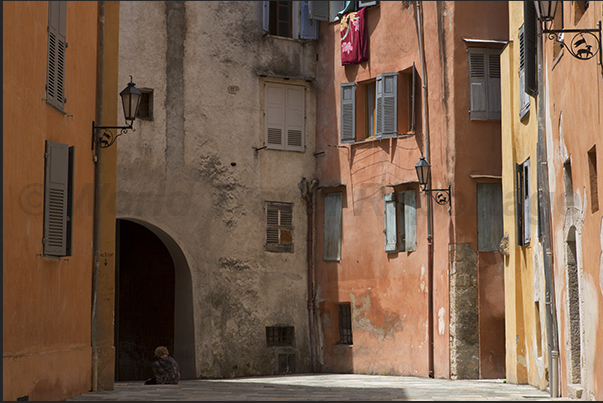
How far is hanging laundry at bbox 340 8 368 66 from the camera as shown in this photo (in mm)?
20188

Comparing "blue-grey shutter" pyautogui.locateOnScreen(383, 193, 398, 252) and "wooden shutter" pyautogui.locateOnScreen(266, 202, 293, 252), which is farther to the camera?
"wooden shutter" pyautogui.locateOnScreen(266, 202, 293, 252)

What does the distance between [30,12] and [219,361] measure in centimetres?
1107

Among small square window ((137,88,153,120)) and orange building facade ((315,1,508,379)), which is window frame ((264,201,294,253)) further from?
small square window ((137,88,153,120))

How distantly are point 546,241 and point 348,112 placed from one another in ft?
27.3

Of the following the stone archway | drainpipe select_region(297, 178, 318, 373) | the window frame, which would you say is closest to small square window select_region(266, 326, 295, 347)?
drainpipe select_region(297, 178, 318, 373)

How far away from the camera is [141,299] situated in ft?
71.0

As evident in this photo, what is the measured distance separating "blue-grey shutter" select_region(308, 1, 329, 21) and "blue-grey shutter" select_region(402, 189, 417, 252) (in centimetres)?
490

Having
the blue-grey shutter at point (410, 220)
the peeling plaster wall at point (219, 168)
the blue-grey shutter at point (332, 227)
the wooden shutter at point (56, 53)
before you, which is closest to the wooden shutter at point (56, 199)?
the wooden shutter at point (56, 53)

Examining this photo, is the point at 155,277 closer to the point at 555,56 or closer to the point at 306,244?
the point at 306,244

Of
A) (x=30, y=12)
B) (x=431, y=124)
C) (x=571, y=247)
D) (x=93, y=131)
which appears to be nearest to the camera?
(x=30, y=12)

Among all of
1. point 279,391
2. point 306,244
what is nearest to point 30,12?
point 279,391

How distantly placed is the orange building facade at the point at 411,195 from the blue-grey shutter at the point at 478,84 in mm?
21

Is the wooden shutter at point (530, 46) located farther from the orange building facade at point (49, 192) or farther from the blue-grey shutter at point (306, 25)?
the blue-grey shutter at point (306, 25)

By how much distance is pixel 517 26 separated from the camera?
51.5ft
